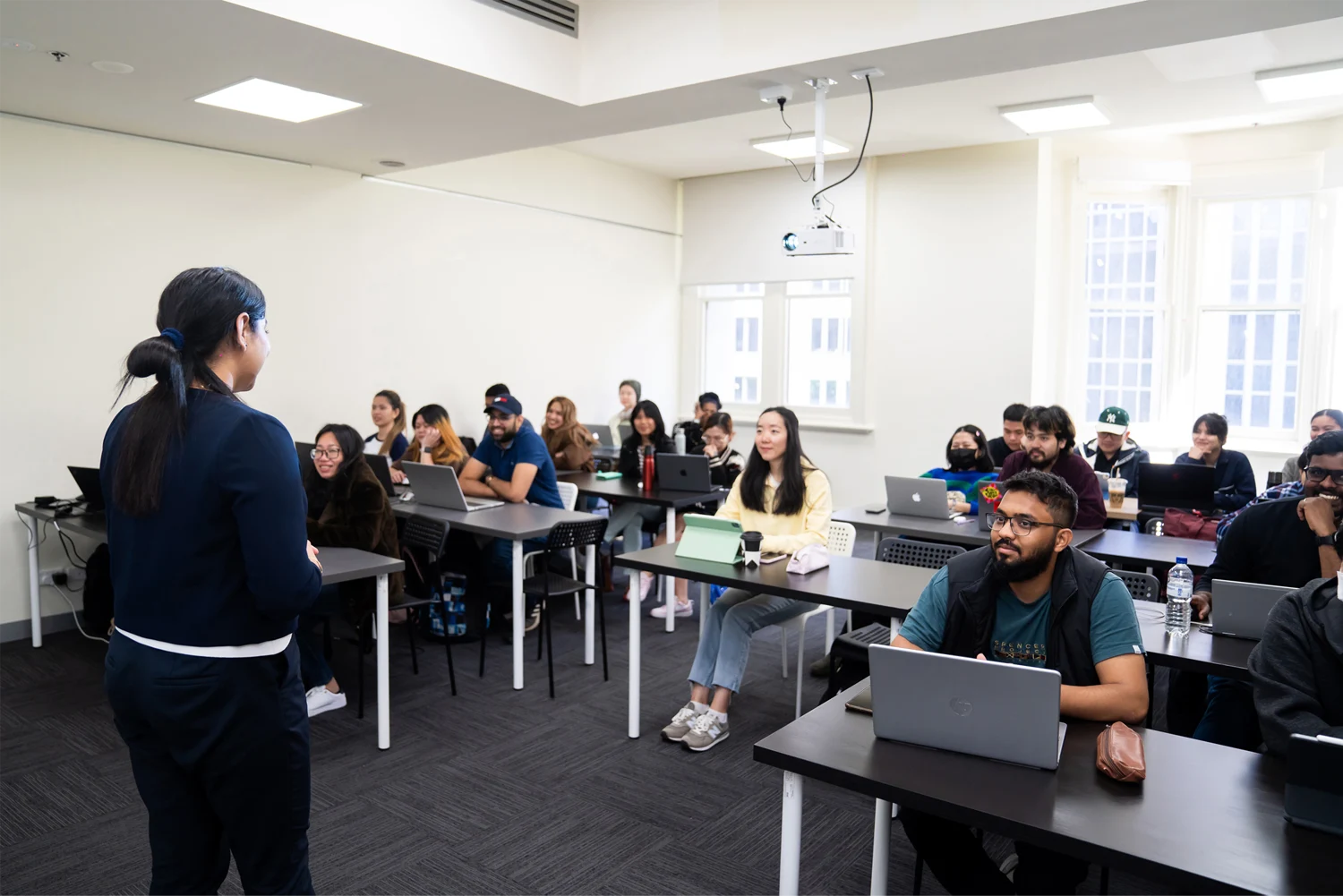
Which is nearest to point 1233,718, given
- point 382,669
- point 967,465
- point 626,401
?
point 967,465

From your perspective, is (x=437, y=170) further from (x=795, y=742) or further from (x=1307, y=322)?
(x=1307, y=322)

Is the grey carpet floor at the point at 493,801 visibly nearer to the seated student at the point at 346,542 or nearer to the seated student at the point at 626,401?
the seated student at the point at 346,542

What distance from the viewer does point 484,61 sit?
432 centimetres

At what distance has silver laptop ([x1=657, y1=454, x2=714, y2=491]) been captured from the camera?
229 inches

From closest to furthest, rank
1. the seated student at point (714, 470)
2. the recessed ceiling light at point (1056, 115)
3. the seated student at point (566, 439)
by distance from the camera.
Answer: the seated student at point (714, 470) < the recessed ceiling light at point (1056, 115) < the seated student at point (566, 439)

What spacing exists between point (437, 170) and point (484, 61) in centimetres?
323

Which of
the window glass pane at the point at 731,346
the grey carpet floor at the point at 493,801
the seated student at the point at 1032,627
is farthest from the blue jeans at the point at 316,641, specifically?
the window glass pane at the point at 731,346

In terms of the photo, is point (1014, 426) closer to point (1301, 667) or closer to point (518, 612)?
point (518, 612)

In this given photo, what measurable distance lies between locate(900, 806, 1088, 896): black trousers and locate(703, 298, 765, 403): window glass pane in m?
7.51

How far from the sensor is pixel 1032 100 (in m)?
6.48

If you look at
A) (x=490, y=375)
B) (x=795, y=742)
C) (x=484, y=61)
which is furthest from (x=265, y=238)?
(x=795, y=742)

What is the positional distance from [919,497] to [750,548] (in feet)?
5.46

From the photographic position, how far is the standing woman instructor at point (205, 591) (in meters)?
1.69

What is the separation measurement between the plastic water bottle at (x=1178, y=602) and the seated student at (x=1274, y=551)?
0.25 feet
